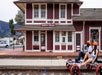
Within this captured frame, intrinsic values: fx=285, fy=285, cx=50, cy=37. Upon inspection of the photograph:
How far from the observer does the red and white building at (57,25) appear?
3148 cm

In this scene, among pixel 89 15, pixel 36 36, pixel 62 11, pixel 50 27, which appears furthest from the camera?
pixel 89 15

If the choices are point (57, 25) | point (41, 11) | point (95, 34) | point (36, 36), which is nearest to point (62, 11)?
point (57, 25)

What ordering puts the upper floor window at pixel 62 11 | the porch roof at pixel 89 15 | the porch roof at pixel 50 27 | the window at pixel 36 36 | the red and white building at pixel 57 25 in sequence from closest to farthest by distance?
the porch roof at pixel 50 27 → the porch roof at pixel 89 15 → the red and white building at pixel 57 25 → the window at pixel 36 36 → the upper floor window at pixel 62 11

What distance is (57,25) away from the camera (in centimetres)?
3209

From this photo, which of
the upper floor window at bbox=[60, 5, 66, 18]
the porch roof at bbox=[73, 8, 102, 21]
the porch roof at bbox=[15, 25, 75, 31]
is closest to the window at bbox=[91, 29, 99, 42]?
the porch roof at bbox=[73, 8, 102, 21]

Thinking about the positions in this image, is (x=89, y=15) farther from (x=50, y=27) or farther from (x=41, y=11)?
(x=41, y=11)

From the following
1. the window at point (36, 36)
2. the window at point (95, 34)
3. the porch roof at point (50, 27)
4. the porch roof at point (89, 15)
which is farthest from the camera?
the window at point (95, 34)

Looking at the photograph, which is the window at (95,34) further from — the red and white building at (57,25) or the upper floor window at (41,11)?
the upper floor window at (41,11)

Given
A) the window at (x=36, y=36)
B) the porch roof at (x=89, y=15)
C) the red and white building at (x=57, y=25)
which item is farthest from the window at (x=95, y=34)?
the window at (x=36, y=36)

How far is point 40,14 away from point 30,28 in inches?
86.6

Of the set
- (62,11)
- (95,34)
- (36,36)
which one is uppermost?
(62,11)

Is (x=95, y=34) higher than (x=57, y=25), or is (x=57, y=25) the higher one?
(x=57, y=25)

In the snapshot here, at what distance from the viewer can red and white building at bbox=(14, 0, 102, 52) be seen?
31484 millimetres

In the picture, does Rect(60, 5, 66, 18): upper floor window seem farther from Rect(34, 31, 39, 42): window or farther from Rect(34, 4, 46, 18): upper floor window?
Rect(34, 31, 39, 42): window
